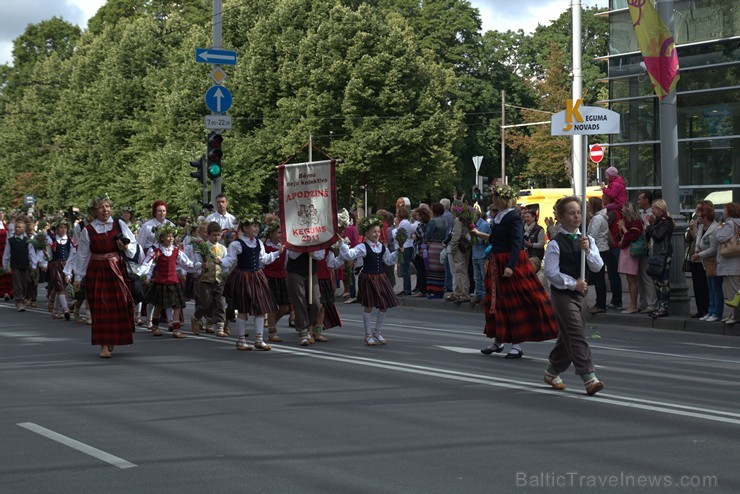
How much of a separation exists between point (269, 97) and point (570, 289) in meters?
38.9

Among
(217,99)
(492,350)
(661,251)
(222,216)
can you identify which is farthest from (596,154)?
(492,350)

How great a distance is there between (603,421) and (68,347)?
8272 millimetres

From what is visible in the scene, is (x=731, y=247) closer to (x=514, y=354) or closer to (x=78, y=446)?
(x=514, y=354)

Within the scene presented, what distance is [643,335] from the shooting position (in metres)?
15.5

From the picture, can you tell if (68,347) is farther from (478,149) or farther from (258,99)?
(478,149)

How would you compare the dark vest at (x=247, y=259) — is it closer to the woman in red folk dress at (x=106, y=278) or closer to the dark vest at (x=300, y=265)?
the dark vest at (x=300, y=265)

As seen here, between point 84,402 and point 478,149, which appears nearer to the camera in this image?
point 84,402

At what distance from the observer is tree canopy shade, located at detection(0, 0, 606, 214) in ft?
149

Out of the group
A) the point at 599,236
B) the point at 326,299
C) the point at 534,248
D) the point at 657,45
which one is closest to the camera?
the point at 326,299

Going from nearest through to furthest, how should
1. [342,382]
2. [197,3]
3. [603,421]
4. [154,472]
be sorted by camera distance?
[154,472] → [603,421] → [342,382] → [197,3]

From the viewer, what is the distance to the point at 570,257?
9508 millimetres

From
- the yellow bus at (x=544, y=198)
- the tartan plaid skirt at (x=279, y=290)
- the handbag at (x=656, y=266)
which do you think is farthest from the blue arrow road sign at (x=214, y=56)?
the yellow bus at (x=544, y=198)

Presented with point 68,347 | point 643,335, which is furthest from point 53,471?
point 643,335

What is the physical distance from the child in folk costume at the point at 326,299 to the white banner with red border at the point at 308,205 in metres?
0.44
